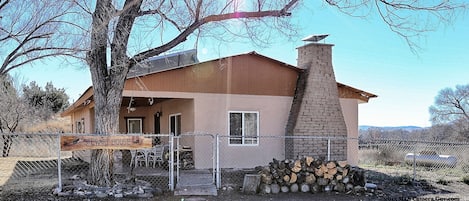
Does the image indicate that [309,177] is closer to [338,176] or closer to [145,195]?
[338,176]

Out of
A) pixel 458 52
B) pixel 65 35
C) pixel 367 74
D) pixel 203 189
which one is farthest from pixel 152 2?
pixel 458 52

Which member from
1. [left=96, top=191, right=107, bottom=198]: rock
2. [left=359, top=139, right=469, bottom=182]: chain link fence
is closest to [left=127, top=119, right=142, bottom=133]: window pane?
[left=359, top=139, right=469, bottom=182]: chain link fence

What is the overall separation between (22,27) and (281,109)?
300 inches

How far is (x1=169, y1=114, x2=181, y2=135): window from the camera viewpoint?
544 inches

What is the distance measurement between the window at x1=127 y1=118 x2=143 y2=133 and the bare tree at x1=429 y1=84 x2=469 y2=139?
85.6 feet

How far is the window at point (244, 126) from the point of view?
480 inches

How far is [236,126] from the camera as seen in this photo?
1225 centimetres

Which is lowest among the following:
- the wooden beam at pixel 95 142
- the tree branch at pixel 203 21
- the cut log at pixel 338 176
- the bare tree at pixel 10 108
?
the cut log at pixel 338 176

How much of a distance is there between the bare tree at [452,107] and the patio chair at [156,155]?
2797 cm

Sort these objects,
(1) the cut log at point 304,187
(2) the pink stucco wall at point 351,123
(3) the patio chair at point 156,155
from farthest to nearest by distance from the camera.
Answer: (2) the pink stucco wall at point 351,123
(3) the patio chair at point 156,155
(1) the cut log at point 304,187

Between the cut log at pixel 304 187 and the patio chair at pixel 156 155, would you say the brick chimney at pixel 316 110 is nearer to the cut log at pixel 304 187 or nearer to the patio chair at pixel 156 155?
the cut log at pixel 304 187

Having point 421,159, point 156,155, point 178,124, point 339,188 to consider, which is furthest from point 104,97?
point 421,159

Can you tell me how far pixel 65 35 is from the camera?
857cm

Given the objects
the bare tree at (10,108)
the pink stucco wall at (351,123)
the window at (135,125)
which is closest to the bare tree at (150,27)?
the pink stucco wall at (351,123)
